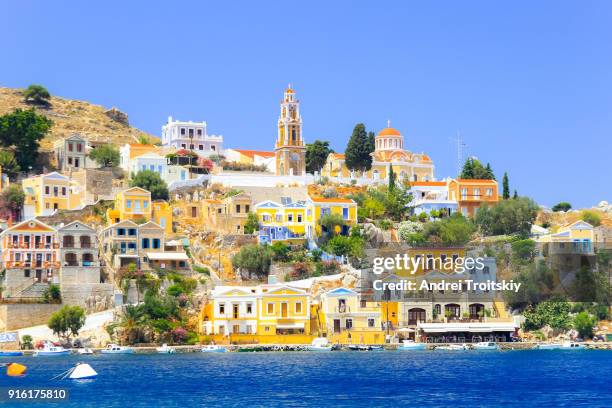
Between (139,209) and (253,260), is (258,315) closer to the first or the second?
(253,260)

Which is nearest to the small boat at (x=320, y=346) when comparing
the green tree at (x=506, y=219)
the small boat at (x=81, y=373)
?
the small boat at (x=81, y=373)

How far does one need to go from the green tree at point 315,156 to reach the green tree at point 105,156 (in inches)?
755

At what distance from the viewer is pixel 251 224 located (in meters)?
108

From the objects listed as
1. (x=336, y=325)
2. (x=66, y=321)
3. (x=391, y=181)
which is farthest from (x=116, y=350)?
(x=391, y=181)

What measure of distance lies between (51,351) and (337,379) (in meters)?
23.2

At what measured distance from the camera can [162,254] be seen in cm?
9988

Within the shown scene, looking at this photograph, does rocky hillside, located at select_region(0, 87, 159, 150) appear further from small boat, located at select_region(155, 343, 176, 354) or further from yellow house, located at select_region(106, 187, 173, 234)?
small boat, located at select_region(155, 343, 176, 354)

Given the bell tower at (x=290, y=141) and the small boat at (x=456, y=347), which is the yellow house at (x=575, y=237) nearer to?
the small boat at (x=456, y=347)

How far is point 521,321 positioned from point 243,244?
23.3 meters

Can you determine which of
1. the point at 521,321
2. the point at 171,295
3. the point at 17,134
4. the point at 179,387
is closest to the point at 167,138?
the point at 17,134

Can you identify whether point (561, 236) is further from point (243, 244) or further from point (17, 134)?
point (17, 134)

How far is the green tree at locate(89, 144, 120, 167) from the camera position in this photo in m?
119

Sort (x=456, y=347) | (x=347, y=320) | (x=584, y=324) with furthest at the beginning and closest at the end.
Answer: (x=584, y=324) < (x=347, y=320) < (x=456, y=347)

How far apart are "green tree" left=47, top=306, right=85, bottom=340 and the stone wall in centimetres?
284
